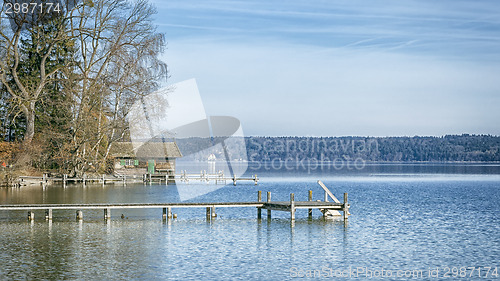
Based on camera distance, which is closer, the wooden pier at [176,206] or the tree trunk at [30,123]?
the wooden pier at [176,206]

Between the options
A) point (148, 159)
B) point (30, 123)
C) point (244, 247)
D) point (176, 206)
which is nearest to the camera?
point (244, 247)

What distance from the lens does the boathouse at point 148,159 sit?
70.1 m

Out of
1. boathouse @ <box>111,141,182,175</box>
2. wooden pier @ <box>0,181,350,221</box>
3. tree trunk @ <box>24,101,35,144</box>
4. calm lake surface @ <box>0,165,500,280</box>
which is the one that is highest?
tree trunk @ <box>24,101,35,144</box>

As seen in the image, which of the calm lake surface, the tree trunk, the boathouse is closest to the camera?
the calm lake surface

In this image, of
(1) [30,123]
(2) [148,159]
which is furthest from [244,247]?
(2) [148,159]

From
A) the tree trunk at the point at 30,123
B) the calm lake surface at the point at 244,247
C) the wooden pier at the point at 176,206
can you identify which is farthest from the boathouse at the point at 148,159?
the wooden pier at the point at 176,206

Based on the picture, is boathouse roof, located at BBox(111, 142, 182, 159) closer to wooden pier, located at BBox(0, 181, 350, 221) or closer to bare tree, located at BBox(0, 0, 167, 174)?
bare tree, located at BBox(0, 0, 167, 174)

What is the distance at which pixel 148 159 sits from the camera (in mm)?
75438

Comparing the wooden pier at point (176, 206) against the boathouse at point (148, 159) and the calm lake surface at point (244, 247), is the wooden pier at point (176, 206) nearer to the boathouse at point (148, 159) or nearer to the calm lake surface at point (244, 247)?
the calm lake surface at point (244, 247)

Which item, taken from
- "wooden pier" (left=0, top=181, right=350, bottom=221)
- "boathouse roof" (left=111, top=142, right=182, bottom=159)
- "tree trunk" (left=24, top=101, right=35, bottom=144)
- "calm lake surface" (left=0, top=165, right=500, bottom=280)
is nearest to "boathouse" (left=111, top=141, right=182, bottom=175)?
"boathouse roof" (left=111, top=142, right=182, bottom=159)

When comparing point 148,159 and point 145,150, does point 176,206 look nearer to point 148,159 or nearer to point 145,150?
point 145,150

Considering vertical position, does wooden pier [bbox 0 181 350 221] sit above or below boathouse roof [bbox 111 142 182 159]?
below

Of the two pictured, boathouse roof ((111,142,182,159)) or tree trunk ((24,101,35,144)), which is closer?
tree trunk ((24,101,35,144))

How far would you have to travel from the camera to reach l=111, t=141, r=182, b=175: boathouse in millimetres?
70094
